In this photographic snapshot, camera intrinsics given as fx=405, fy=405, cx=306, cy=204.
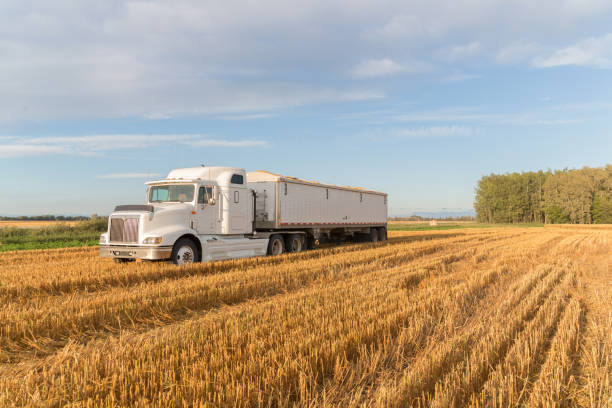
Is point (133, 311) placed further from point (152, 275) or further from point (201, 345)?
point (152, 275)

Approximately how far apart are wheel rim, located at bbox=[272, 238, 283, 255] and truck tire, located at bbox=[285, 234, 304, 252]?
0.59 m

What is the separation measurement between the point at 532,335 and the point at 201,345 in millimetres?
4655

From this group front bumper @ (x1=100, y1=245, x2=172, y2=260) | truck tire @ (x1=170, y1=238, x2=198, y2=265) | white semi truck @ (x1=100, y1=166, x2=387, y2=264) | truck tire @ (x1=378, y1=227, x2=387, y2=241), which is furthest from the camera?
truck tire @ (x1=378, y1=227, x2=387, y2=241)

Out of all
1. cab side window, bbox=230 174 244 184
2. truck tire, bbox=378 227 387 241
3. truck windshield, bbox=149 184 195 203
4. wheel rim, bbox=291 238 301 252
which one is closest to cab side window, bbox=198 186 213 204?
truck windshield, bbox=149 184 195 203

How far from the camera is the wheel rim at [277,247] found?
58.0 ft

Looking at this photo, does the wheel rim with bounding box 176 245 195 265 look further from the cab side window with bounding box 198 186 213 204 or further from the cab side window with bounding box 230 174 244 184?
the cab side window with bounding box 230 174 244 184

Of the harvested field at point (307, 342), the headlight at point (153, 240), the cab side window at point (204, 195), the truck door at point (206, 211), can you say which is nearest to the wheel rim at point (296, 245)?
the truck door at point (206, 211)

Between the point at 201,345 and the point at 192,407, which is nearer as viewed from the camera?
the point at 192,407

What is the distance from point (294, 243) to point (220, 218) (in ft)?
15.3

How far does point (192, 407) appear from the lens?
3678 mm

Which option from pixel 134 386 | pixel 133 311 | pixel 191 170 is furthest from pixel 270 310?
pixel 191 170

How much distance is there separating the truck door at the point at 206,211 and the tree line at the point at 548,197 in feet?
288

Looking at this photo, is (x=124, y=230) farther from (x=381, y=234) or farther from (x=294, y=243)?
(x=381, y=234)

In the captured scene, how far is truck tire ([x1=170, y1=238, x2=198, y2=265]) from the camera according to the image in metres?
13.1
